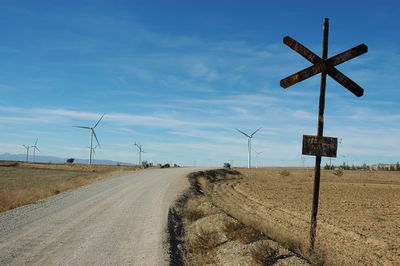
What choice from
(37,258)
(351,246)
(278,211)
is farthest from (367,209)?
(37,258)

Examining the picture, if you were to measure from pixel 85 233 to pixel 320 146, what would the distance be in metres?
8.60

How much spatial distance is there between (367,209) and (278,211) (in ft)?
24.4

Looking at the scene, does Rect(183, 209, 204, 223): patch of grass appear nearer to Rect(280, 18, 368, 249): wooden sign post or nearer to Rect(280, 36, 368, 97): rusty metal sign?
Rect(280, 18, 368, 249): wooden sign post

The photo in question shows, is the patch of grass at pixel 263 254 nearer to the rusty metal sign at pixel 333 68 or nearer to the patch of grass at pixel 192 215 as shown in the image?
the rusty metal sign at pixel 333 68

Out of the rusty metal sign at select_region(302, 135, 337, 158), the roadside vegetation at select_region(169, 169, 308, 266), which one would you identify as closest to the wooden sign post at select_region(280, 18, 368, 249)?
the rusty metal sign at select_region(302, 135, 337, 158)

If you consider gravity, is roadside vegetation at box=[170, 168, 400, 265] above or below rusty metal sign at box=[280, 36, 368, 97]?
below

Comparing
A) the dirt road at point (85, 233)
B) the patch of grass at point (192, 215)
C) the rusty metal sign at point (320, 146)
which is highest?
the rusty metal sign at point (320, 146)

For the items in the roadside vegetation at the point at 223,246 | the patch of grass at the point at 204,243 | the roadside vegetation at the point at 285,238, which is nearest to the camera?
the roadside vegetation at the point at 223,246

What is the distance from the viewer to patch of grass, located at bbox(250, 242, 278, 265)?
9.84 meters

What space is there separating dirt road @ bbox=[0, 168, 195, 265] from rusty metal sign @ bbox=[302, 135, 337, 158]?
4.94 m

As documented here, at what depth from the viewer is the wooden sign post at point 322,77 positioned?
35.7ft

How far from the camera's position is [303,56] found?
37.6 feet

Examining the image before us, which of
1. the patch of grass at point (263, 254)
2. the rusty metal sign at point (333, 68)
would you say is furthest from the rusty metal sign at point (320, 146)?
the patch of grass at point (263, 254)

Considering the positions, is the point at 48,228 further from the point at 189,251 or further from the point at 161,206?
the point at 161,206
